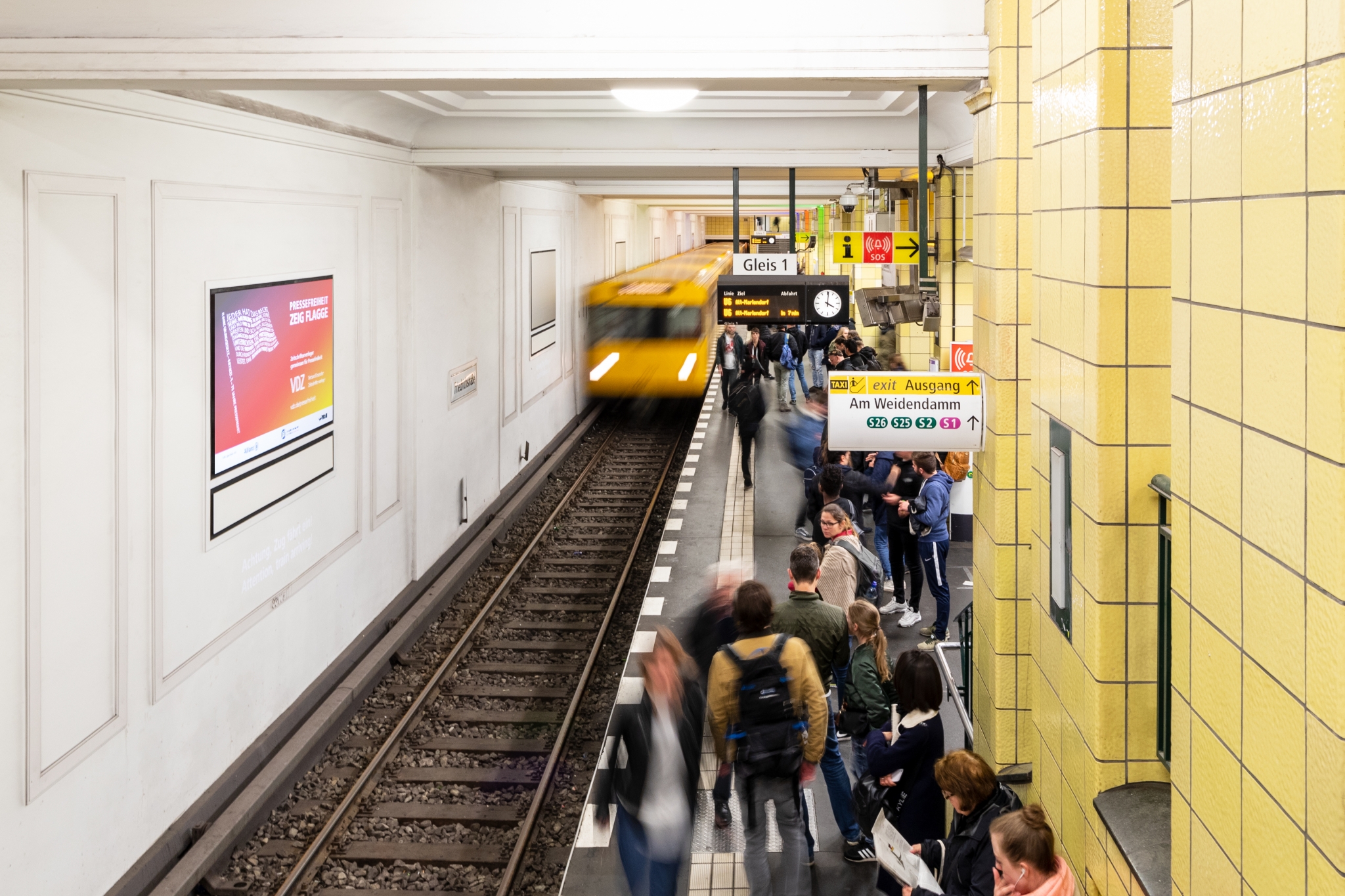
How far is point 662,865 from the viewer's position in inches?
179

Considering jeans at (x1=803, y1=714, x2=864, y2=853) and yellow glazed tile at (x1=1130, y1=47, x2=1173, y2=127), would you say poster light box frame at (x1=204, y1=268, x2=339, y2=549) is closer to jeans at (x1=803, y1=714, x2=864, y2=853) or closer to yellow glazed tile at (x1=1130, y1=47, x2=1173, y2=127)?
jeans at (x1=803, y1=714, x2=864, y2=853)

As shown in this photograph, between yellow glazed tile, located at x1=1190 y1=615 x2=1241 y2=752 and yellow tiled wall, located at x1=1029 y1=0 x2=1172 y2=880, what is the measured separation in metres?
1.15

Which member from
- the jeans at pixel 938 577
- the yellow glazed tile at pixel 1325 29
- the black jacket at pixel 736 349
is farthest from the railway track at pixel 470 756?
the black jacket at pixel 736 349

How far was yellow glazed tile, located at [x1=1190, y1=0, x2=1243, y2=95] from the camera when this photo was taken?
226 cm

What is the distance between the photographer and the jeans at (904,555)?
29.0 ft

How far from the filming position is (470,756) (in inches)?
313

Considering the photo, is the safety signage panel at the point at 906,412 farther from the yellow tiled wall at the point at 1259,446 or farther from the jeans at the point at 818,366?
the jeans at the point at 818,366

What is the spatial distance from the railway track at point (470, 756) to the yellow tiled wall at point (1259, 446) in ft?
14.8

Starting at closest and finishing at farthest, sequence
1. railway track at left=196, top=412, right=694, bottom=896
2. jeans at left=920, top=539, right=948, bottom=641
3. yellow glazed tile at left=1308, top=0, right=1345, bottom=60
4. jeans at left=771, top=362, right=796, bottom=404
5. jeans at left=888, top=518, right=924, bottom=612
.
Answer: yellow glazed tile at left=1308, top=0, right=1345, bottom=60
railway track at left=196, top=412, right=694, bottom=896
jeans at left=920, top=539, right=948, bottom=641
jeans at left=888, top=518, right=924, bottom=612
jeans at left=771, top=362, right=796, bottom=404

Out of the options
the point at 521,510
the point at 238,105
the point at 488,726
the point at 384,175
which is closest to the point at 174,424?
the point at 238,105

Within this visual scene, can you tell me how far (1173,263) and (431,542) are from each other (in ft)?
30.9

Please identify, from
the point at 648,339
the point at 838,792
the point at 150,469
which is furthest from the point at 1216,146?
the point at 648,339

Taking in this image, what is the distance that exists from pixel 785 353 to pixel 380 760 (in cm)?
1366

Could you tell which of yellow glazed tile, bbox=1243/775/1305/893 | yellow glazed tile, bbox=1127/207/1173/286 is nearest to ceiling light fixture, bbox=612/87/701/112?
yellow glazed tile, bbox=1127/207/1173/286
